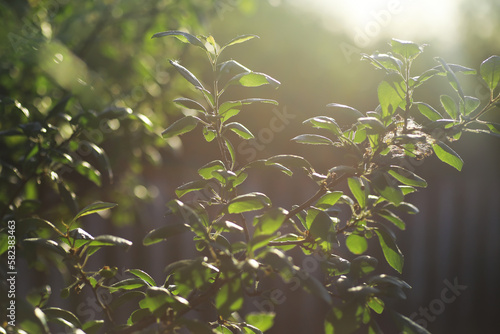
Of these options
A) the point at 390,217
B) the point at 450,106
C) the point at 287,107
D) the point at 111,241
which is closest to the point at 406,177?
the point at 390,217

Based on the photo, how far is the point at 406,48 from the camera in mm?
787

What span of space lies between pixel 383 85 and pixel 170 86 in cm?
184

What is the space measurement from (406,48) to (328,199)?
0.27 metres

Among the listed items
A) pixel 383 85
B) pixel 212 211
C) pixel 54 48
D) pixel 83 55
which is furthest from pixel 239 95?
pixel 383 85

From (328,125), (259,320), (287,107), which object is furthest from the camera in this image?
(287,107)

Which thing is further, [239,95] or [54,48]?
[239,95]

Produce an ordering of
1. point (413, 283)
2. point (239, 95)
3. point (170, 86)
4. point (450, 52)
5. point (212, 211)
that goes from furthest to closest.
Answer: point (450, 52) < point (239, 95) < point (413, 283) < point (212, 211) < point (170, 86)

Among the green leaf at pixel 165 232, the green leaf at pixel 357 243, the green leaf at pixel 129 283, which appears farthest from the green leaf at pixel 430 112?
the green leaf at pixel 129 283

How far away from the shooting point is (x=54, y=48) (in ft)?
4.38

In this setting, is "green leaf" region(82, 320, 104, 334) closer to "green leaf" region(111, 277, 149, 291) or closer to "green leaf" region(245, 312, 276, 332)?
"green leaf" region(111, 277, 149, 291)

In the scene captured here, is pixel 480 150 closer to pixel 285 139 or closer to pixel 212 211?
pixel 285 139

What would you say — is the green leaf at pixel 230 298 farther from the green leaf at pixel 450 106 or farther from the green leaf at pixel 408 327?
the green leaf at pixel 450 106

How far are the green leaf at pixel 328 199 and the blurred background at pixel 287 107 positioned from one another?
3.65 ft

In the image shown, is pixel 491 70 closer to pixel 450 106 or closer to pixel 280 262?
pixel 450 106
